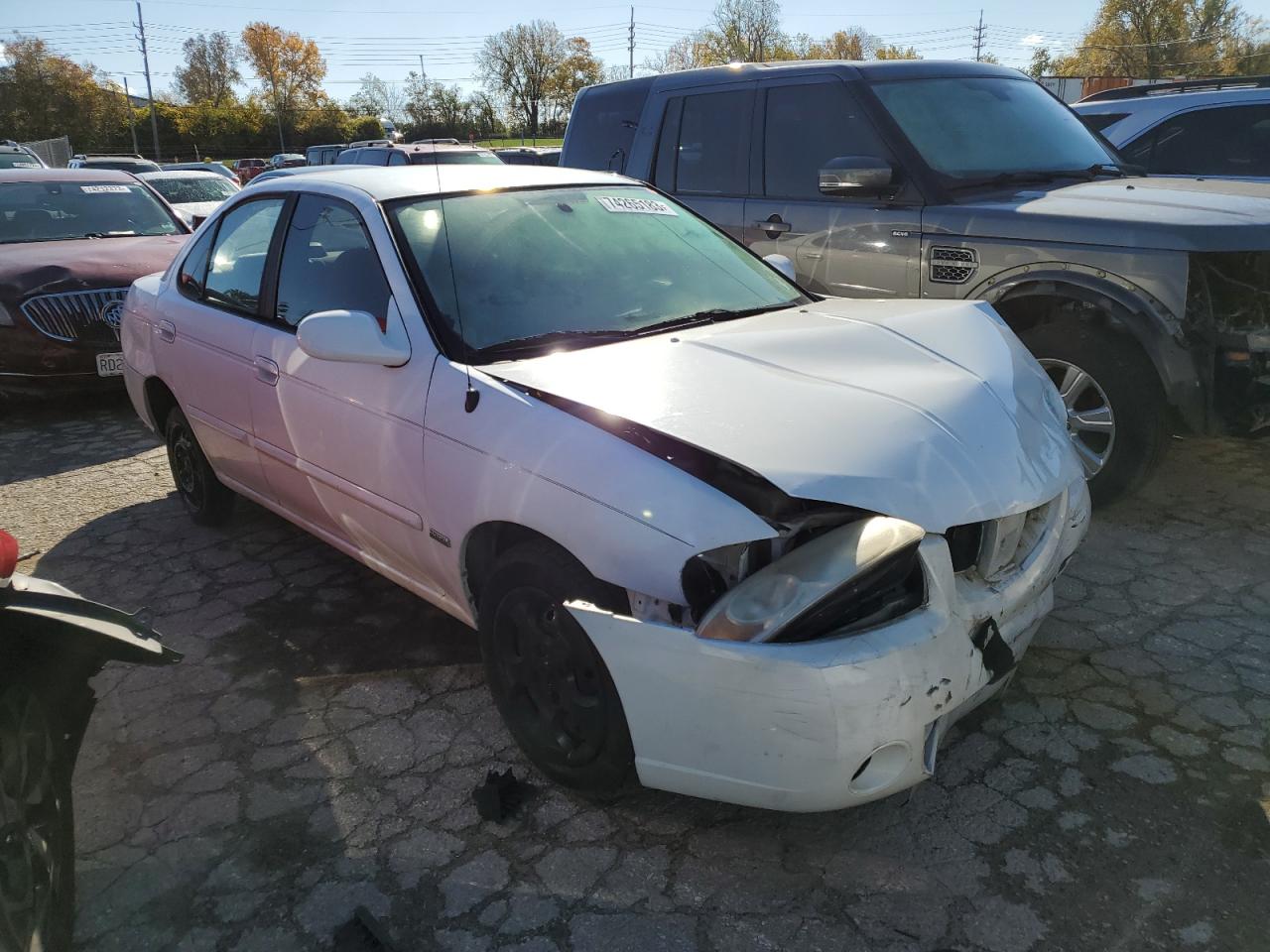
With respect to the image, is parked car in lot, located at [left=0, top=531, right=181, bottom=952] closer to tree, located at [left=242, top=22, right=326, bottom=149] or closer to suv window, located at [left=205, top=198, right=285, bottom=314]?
suv window, located at [left=205, top=198, right=285, bottom=314]

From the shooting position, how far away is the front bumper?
2.04 m

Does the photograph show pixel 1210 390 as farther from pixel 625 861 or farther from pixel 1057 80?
pixel 1057 80

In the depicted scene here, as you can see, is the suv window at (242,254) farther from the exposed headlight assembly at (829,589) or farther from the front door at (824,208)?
the exposed headlight assembly at (829,589)

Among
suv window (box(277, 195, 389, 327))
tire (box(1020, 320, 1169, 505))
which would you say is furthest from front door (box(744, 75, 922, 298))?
suv window (box(277, 195, 389, 327))

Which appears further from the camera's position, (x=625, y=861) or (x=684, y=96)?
(x=684, y=96)

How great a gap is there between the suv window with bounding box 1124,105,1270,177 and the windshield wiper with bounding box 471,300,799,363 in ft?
16.4

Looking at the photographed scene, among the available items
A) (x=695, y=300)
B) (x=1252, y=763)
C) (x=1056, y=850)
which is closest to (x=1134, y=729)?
(x=1252, y=763)

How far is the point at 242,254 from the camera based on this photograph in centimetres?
408

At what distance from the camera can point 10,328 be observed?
6516 millimetres

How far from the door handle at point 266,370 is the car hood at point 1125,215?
3.09 meters

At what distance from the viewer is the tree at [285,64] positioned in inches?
3221

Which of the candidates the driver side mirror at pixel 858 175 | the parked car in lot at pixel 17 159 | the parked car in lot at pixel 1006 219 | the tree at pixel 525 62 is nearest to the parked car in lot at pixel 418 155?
the parked car in lot at pixel 17 159

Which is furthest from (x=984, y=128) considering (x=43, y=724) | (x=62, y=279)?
(x=62, y=279)

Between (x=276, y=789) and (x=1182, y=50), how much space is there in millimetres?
64771
